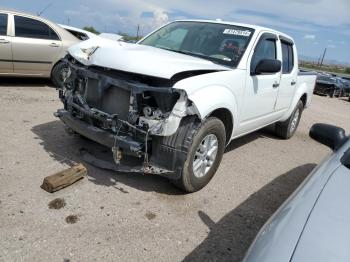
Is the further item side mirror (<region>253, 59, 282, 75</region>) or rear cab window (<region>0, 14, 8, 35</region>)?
rear cab window (<region>0, 14, 8, 35</region>)

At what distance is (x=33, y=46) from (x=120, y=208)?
19.3 feet

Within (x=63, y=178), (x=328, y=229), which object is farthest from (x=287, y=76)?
(x=328, y=229)

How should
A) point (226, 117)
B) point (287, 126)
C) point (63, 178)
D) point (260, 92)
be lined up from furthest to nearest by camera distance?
point (287, 126)
point (260, 92)
point (226, 117)
point (63, 178)

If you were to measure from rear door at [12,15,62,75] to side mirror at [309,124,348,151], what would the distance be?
6869 mm

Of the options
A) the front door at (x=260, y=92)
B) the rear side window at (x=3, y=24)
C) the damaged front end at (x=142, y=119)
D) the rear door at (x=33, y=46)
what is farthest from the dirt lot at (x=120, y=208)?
the rear side window at (x=3, y=24)

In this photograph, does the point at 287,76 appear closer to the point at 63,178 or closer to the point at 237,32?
the point at 237,32

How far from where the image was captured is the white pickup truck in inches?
147

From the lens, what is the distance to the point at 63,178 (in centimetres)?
393

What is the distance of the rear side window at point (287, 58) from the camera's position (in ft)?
20.5

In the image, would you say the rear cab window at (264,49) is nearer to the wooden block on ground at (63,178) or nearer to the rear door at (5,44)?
the wooden block on ground at (63,178)

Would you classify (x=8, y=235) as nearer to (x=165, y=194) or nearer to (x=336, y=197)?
(x=165, y=194)

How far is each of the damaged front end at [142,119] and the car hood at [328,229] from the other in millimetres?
1740

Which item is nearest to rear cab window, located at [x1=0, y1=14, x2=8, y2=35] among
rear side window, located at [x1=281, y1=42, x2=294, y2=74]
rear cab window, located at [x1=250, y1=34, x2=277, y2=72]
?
rear cab window, located at [x1=250, y1=34, x2=277, y2=72]

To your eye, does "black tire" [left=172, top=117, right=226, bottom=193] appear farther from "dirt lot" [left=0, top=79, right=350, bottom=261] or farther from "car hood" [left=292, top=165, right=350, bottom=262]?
"car hood" [left=292, top=165, right=350, bottom=262]
